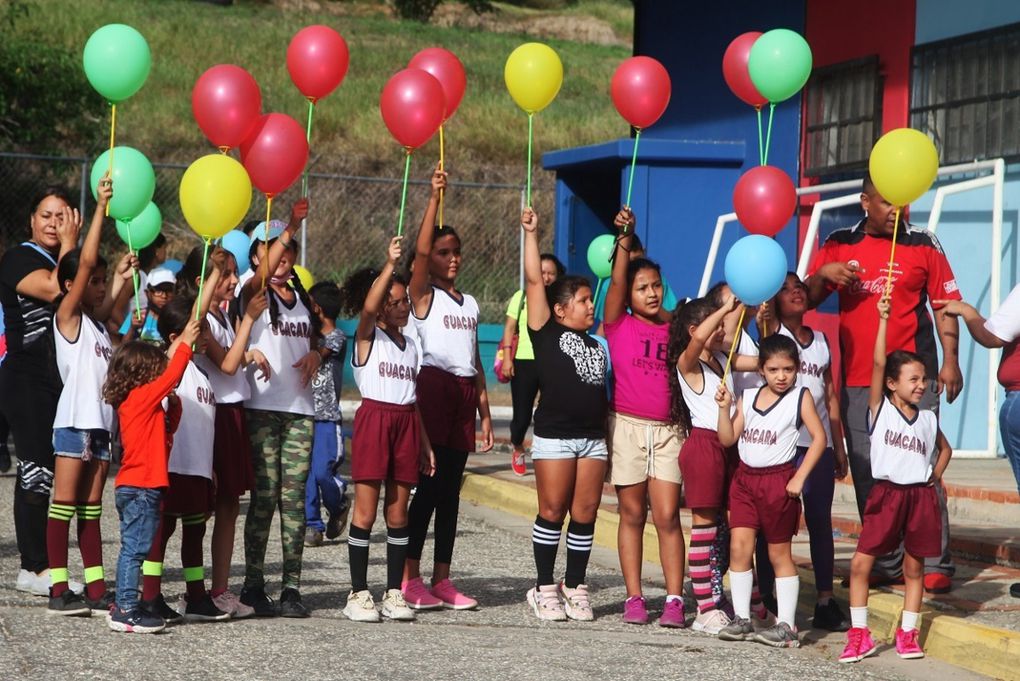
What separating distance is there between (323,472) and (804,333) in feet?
11.7

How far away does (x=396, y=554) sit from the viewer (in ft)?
23.1

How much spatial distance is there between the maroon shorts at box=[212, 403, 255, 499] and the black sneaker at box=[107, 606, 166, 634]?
0.69 m

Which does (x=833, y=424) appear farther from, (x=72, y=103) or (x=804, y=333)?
(x=72, y=103)

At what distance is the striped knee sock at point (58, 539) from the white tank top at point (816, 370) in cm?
347

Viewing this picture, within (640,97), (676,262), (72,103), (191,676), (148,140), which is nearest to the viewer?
(191,676)

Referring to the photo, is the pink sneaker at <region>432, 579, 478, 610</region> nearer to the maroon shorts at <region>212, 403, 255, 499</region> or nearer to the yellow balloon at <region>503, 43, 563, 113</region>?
the maroon shorts at <region>212, 403, 255, 499</region>

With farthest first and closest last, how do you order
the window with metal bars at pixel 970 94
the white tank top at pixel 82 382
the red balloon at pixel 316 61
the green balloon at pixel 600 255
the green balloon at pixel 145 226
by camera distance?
the window with metal bars at pixel 970 94 → the green balloon at pixel 600 255 → the green balloon at pixel 145 226 → the red balloon at pixel 316 61 → the white tank top at pixel 82 382

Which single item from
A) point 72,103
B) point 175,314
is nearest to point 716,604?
point 175,314

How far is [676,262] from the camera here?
50.7 feet

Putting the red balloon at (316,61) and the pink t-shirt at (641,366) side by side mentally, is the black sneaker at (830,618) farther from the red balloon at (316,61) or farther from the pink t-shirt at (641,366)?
the red balloon at (316,61)

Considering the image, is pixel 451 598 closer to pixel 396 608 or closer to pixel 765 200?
pixel 396 608

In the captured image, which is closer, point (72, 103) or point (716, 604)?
point (716, 604)

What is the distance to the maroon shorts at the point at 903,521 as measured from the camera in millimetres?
6465

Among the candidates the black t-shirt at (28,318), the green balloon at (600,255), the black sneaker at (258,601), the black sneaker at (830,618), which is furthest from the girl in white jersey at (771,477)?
the green balloon at (600,255)
